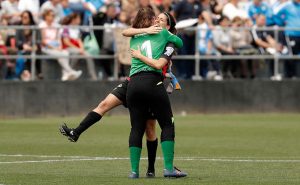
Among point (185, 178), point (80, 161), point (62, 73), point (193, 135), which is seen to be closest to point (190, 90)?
point (62, 73)

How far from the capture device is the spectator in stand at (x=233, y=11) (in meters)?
31.0

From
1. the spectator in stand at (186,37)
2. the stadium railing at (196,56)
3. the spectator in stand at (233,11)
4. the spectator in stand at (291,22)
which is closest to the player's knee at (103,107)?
the stadium railing at (196,56)

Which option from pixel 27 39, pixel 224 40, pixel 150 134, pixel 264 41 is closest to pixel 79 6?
pixel 27 39

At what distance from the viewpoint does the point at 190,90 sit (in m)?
29.8

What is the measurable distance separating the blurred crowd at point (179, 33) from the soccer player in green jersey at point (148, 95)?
13.5 meters

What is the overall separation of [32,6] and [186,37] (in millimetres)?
4106

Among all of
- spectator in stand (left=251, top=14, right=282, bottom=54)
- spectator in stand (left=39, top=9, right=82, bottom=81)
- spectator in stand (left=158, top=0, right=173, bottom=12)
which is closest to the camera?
spectator in stand (left=39, top=9, right=82, bottom=81)

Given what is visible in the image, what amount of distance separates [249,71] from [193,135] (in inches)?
318

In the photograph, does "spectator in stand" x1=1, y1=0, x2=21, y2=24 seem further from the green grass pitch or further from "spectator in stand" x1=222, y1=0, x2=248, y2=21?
"spectator in stand" x1=222, y1=0, x2=248, y2=21

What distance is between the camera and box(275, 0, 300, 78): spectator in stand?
3052 centimetres

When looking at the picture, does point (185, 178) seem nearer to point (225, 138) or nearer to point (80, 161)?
point (80, 161)

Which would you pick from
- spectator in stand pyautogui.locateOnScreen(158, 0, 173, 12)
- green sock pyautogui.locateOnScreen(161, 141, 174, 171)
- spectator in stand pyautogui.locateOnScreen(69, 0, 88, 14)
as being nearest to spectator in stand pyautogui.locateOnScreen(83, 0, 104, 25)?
spectator in stand pyautogui.locateOnScreen(69, 0, 88, 14)

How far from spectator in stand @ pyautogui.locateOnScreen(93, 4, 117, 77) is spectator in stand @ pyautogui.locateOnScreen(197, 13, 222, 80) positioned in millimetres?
2303

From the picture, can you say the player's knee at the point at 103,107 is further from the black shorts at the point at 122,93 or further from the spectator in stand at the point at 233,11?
the spectator in stand at the point at 233,11
